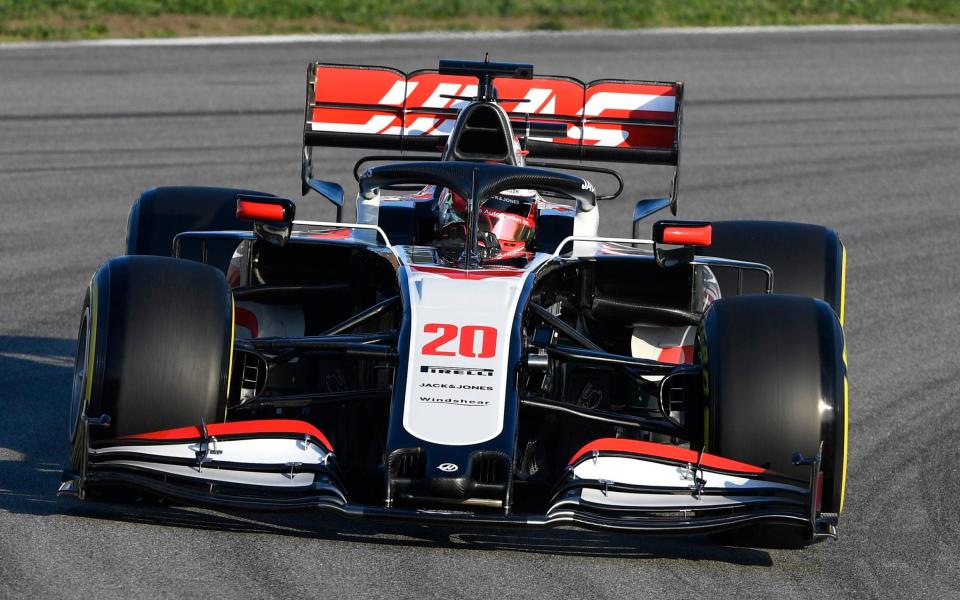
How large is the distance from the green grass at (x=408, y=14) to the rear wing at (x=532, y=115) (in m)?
14.2

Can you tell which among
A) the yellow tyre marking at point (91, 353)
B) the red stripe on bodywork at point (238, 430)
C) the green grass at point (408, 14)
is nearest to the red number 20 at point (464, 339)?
the red stripe on bodywork at point (238, 430)

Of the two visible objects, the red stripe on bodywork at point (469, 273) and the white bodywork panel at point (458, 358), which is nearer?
the white bodywork panel at point (458, 358)

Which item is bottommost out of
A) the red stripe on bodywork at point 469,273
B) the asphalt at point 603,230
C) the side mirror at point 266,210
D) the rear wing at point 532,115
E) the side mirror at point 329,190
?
the asphalt at point 603,230

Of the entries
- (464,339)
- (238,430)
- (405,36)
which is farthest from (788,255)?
(405,36)

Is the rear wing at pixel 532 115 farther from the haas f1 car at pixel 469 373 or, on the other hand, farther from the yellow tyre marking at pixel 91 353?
the yellow tyre marking at pixel 91 353

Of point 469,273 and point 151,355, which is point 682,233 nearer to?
point 469,273

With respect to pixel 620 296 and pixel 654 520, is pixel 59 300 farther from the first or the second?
pixel 654 520

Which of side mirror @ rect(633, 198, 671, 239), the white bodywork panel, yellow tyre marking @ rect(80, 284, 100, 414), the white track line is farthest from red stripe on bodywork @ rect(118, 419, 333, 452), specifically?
the white track line

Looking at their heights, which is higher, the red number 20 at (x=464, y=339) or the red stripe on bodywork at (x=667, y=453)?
the red number 20 at (x=464, y=339)

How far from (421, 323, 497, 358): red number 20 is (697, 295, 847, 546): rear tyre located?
90cm

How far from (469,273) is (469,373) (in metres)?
0.80

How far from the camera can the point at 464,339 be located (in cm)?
683

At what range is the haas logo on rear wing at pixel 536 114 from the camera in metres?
9.78

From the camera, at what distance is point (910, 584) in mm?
6496
